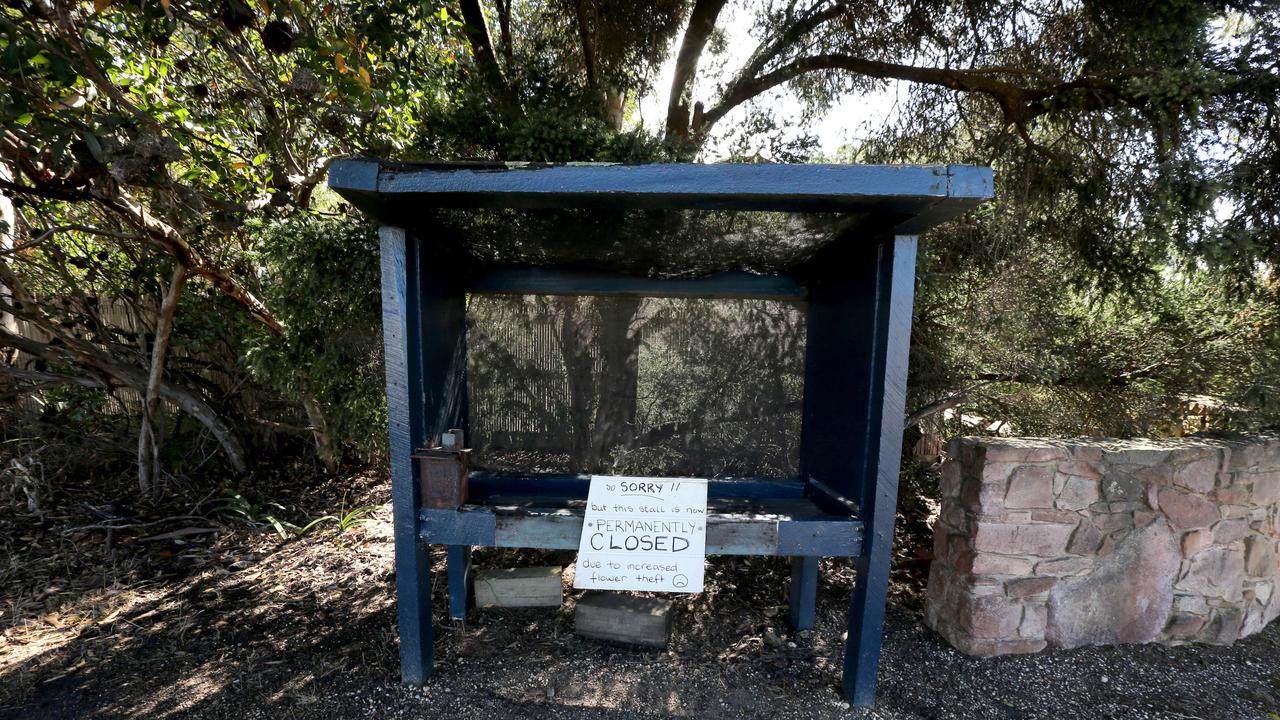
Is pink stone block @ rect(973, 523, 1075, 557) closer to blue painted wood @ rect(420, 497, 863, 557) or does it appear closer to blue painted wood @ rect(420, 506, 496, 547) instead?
blue painted wood @ rect(420, 497, 863, 557)

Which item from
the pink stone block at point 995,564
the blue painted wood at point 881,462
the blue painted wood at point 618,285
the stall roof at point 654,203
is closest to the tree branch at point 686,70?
the blue painted wood at point 618,285

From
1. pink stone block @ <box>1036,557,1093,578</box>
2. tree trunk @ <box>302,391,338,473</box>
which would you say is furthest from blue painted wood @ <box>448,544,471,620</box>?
pink stone block @ <box>1036,557,1093,578</box>

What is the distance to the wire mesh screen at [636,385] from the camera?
3000mm

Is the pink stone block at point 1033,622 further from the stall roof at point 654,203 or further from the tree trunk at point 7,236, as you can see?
the tree trunk at point 7,236

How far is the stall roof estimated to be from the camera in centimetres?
175

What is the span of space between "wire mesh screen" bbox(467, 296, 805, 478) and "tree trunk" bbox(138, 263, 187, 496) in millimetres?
2555

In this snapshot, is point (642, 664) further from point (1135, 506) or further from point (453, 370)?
point (1135, 506)

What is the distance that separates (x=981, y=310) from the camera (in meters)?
3.61

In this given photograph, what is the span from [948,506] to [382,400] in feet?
10.6

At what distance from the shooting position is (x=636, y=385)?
3.06 meters

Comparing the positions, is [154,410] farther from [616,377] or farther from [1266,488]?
[1266,488]

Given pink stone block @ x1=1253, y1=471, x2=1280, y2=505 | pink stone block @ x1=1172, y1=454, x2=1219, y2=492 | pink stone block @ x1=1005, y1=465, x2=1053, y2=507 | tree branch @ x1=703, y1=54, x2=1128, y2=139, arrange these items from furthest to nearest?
tree branch @ x1=703, y1=54, x2=1128, y2=139 < pink stone block @ x1=1253, y1=471, x2=1280, y2=505 < pink stone block @ x1=1172, y1=454, x2=1219, y2=492 < pink stone block @ x1=1005, y1=465, x2=1053, y2=507

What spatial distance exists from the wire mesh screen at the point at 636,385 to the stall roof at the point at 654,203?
15.7 inches

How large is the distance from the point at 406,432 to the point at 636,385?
49.7 inches
